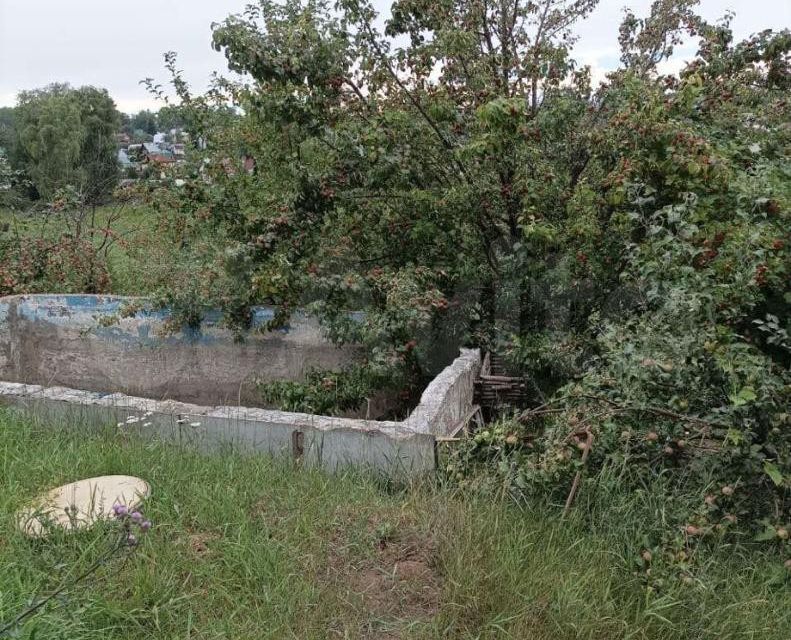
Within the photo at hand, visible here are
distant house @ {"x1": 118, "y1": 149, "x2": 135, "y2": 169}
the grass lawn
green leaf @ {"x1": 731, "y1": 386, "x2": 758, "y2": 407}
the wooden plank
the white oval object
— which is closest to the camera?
the grass lawn

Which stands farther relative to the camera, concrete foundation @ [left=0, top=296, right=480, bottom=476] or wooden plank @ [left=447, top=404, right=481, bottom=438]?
wooden plank @ [left=447, top=404, right=481, bottom=438]

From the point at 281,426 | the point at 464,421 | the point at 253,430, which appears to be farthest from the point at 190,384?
the point at 464,421

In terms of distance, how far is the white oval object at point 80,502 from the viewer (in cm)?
291

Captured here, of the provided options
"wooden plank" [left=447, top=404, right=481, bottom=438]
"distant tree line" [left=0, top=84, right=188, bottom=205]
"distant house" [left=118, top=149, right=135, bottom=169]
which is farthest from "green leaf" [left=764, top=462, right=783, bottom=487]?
"distant tree line" [left=0, top=84, right=188, bottom=205]

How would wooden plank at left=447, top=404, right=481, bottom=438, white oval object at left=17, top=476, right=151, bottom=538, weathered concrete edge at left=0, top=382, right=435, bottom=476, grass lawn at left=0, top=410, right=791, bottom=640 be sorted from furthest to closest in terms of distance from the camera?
wooden plank at left=447, top=404, right=481, bottom=438 → weathered concrete edge at left=0, top=382, right=435, bottom=476 → white oval object at left=17, top=476, right=151, bottom=538 → grass lawn at left=0, top=410, right=791, bottom=640

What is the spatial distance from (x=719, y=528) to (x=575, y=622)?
83cm

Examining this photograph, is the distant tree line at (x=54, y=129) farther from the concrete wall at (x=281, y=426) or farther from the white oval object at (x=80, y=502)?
the white oval object at (x=80, y=502)

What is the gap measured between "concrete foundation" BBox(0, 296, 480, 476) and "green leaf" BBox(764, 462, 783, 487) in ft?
5.21

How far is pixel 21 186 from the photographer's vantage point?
9.25m

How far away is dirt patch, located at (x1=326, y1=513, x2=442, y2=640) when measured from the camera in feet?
8.27

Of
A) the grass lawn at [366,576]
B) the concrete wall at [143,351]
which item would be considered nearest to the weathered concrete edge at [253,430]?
the grass lawn at [366,576]

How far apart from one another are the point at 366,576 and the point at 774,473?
1739 millimetres

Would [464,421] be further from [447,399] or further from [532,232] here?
[532,232]

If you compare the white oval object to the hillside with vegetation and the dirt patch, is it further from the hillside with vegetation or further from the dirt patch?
the hillside with vegetation
